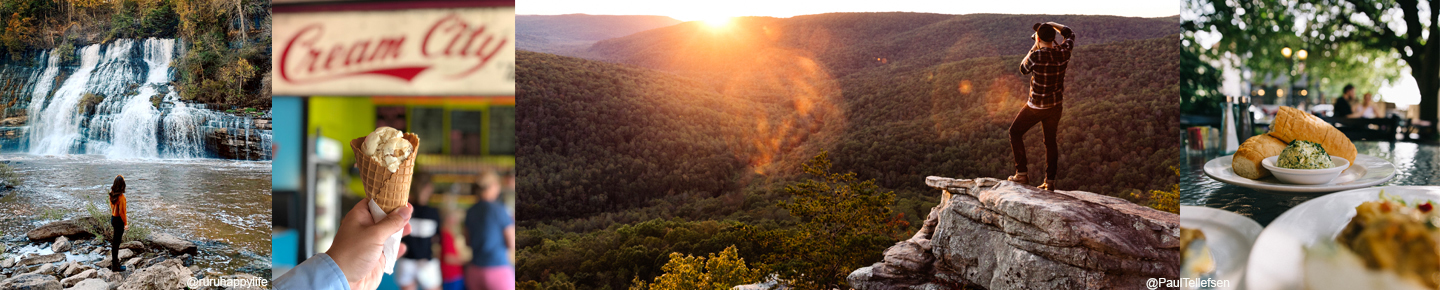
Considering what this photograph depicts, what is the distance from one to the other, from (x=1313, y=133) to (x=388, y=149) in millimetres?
3709

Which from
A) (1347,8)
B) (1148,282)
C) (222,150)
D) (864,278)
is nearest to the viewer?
(1347,8)

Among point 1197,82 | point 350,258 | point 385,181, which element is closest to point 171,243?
point 385,181

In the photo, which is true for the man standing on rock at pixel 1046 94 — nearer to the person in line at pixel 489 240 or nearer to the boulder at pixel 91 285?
the person in line at pixel 489 240

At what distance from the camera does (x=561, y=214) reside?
423 centimetres

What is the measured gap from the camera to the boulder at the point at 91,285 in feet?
13.3

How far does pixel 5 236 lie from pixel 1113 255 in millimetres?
6601

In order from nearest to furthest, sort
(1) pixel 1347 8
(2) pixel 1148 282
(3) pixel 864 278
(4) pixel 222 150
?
(1) pixel 1347 8 < (2) pixel 1148 282 < (3) pixel 864 278 < (4) pixel 222 150

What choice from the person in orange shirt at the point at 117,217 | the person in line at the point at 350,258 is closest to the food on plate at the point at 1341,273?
the person in line at the point at 350,258

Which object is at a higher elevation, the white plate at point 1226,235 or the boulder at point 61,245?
the white plate at point 1226,235

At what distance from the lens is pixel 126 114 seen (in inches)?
167

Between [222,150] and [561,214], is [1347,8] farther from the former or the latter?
[222,150]

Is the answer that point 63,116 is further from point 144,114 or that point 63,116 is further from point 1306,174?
point 1306,174

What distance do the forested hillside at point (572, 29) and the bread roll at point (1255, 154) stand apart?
9.86 ft

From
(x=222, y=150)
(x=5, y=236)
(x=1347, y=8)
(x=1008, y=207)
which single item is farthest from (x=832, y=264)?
(x=5, y=236)
